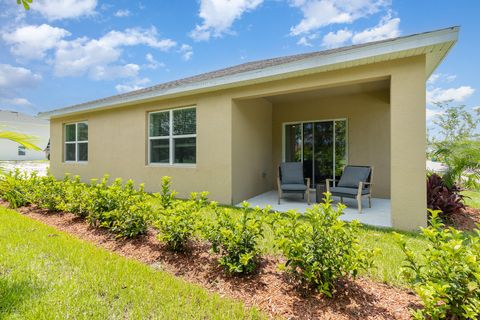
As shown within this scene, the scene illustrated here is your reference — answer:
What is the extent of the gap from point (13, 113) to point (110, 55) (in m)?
27.2

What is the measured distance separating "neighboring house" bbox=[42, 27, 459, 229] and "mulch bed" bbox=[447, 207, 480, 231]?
3.98 feet

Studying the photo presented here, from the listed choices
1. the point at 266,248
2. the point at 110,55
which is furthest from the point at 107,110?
the point at 266,248

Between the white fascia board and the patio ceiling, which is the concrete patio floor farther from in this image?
the patio ceiling

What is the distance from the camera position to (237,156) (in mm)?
6891

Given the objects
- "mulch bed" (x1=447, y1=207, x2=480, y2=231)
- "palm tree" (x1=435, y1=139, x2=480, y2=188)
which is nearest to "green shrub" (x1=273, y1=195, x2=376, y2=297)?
"mulch bed" (x1=447, y1=207, x2=480, y2=231)

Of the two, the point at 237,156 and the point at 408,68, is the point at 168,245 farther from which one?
the point at 408,68

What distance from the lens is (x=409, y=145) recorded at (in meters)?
4.62

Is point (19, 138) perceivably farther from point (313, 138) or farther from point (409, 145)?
point (313, 138)

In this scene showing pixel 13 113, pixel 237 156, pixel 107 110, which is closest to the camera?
pixel 237 156

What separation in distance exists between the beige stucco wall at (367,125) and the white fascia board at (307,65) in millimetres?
3533

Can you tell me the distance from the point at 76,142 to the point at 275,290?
1157 centimetres

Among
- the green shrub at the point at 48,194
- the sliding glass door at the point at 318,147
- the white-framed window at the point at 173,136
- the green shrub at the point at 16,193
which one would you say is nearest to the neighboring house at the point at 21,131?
the green shrub at the point at 16,193

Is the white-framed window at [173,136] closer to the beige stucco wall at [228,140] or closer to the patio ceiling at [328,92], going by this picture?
the beige stucco wall at [228,140]

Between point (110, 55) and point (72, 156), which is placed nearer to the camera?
point (72, 156)
